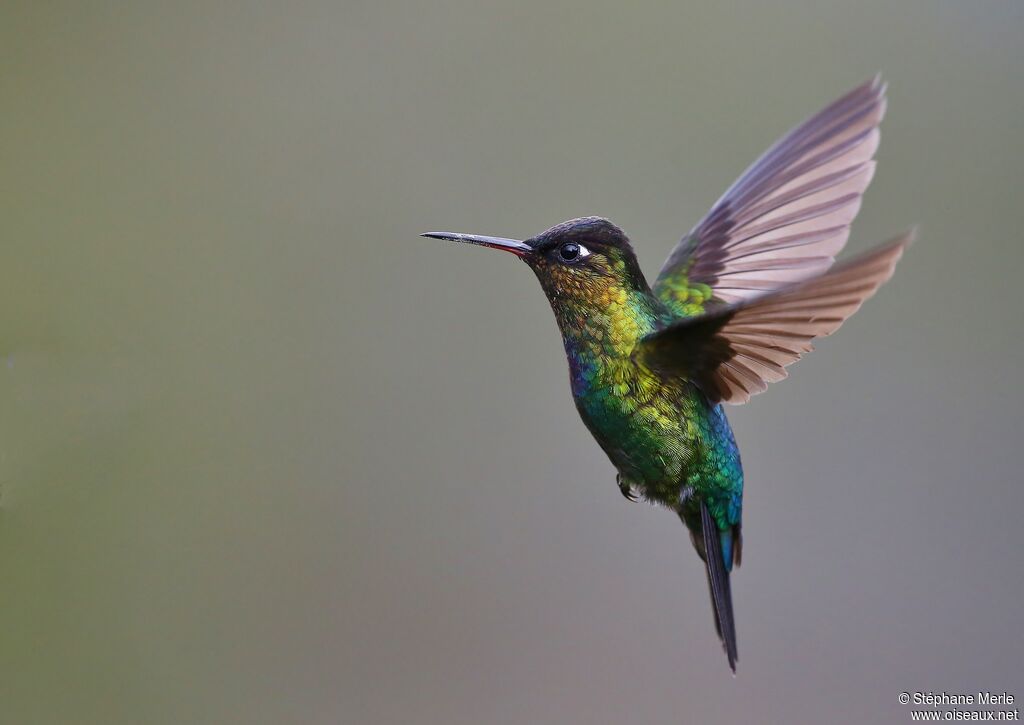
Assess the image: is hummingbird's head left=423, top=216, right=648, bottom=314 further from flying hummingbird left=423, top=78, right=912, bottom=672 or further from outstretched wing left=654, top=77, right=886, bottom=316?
outstretched wing left=654, top=77, right=886, bottom=316

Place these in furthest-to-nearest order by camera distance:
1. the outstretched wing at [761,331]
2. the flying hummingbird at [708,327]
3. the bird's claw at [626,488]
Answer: the bird's claw at [626,488]
the flying hummingbird at [708,327]
the outstretched wing at [761,331]

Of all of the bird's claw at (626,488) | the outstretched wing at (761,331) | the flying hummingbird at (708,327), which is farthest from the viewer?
the bird's claw at (626,488)

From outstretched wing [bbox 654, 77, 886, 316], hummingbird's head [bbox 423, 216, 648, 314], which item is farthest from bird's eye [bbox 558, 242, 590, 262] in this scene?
outstretched wing [bbox 654, 77, 886, 316]

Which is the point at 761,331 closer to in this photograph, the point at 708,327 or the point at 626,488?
the point at 708,327

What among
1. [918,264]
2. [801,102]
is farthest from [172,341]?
[918,264]

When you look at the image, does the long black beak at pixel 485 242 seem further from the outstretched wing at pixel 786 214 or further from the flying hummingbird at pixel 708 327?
the outstretched wing at pixel 786 214

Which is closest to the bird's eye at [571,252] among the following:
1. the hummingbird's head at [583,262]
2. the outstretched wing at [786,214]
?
the hummingbird's head at [583,262]

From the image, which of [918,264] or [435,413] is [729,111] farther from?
[435,413]

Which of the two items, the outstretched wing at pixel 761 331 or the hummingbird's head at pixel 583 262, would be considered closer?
the outstretched wing at pixel 761 331
